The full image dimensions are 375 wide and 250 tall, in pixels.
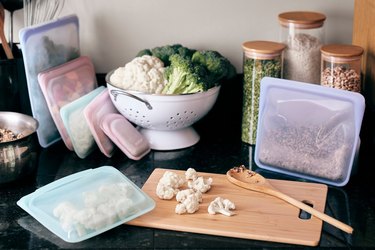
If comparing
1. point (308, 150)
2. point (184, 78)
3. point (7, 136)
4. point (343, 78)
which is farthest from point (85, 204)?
point (343, 78)

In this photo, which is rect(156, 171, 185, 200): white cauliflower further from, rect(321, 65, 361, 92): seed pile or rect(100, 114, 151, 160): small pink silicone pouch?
rect(321, 65, 361, 92): seed pile

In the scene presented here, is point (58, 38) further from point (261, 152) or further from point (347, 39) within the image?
point (347, 39)

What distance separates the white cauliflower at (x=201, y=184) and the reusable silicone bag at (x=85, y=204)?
128 mm

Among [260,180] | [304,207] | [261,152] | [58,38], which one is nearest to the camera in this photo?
[304,207]

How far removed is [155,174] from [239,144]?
308 mm

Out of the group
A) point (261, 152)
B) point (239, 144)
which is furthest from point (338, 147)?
point (239, 144)

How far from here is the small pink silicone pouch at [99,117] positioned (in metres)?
1.70

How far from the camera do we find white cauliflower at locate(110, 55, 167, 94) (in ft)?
5.55

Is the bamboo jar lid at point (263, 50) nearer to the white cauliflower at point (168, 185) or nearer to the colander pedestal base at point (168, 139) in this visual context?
the colander pedestal base at point (168, 139)

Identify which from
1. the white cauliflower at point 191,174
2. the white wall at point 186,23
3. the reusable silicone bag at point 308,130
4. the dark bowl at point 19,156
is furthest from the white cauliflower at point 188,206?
the white wall at point 186,23

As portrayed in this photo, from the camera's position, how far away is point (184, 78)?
5.51 feet

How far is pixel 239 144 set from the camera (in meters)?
1.81

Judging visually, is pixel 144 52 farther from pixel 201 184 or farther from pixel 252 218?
pixel 252 218

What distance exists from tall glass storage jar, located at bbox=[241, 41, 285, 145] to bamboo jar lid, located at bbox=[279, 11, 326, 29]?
0.08m
